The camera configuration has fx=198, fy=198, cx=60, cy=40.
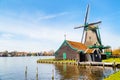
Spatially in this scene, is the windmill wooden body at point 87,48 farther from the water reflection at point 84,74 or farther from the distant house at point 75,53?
the water reflection at point 84,74

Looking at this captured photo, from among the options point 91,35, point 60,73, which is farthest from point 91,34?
point 60,73

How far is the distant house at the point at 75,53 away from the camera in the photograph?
6036cm

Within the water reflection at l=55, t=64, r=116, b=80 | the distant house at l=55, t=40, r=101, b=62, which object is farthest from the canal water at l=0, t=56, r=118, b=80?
the distant house at l=55, t=40, r=101, b=62

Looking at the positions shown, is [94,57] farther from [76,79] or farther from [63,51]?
[76,79]

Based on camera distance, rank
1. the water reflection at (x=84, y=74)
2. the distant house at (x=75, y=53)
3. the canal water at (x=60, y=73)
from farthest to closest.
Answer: the distant house at (x=75, y=53), the canal water at (x=60, y=73), the water reflection at (x=84, y=74)

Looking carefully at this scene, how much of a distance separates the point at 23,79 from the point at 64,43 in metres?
35.8

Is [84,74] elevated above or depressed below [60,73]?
below

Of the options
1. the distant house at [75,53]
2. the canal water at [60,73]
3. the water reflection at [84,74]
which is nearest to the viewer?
the water reflection at [84,74]

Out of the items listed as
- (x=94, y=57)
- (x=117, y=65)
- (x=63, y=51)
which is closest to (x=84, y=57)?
(x=94, y=57)

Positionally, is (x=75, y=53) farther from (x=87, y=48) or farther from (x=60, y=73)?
(x=60, y=73)

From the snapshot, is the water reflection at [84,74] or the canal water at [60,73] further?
the canal water at [60,73]

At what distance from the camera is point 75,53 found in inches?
2544

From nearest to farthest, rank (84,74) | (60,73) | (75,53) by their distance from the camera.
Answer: (84,74)
(60,73)
(75,53)

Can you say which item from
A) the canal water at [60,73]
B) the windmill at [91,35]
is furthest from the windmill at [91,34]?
the canal water at [60,73]
